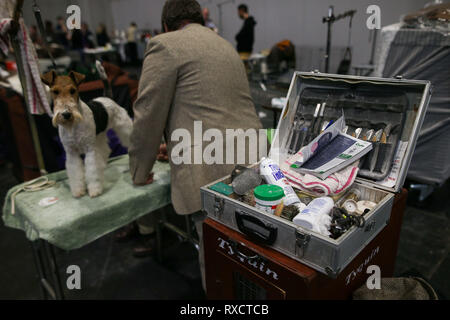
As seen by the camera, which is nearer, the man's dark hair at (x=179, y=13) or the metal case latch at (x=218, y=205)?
the metal case latch at (x=218, y=205)

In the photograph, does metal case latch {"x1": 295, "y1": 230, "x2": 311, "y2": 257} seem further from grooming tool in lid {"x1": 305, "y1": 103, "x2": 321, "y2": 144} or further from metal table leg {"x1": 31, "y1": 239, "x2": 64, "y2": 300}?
metal table leg {"x1": 31, "y1": 239, "x2": 64, "y2": 300}

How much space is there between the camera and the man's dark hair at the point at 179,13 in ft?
4.42

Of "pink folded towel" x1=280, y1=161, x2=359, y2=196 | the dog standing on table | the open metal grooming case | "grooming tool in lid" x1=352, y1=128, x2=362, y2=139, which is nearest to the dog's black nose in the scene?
the dog standing on table

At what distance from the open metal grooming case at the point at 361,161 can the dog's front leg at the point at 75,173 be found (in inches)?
24.4

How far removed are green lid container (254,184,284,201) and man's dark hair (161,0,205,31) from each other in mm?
851

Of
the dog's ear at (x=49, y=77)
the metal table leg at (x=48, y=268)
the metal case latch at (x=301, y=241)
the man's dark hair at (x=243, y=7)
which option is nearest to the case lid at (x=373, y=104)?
the metal case latch at (x=301, y=241)

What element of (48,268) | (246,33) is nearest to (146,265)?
(48,268)

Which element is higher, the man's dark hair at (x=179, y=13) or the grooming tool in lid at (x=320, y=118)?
the man's dark hair at (x=179, y=13)

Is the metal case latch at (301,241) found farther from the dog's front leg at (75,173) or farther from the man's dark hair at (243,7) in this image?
the man's dark hair at (243,7)

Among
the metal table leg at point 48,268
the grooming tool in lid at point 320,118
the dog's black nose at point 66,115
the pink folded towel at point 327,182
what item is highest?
the dog's black nose at point 66,115

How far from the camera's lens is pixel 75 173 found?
135 cm
